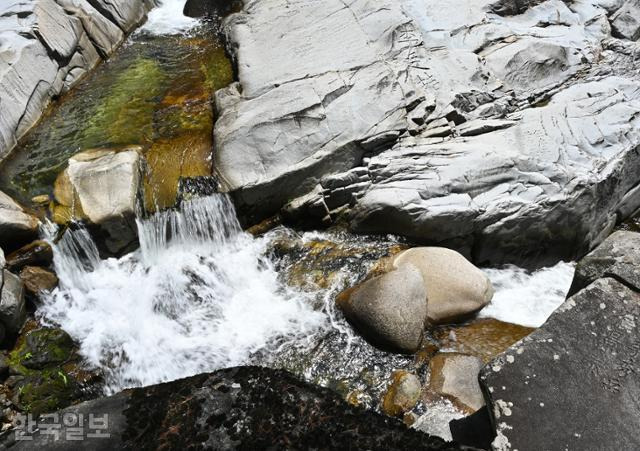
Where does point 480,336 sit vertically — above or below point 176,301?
below

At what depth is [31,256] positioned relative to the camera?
6.52 m

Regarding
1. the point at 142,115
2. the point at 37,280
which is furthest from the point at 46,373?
the point at 142,115

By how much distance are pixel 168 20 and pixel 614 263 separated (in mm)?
12522

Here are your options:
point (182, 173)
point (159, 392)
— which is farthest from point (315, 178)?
point (159, 392)

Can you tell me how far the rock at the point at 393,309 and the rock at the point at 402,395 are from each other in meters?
0.42

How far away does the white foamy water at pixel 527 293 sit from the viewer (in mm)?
6664

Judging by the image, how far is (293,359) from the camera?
5934 millimetres

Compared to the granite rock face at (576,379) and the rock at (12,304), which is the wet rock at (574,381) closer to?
the granite rock face at (576,379)

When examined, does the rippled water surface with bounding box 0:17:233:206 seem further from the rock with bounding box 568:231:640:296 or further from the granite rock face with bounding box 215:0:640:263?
the rock with bounding box 568:231:640:296

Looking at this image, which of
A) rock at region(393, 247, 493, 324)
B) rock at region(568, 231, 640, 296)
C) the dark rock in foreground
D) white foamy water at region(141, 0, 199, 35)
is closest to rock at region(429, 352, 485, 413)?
rock at region(393, 247, 493, 324)

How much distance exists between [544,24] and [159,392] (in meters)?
10.3

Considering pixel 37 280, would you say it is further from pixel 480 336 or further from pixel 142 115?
pixel 480 336

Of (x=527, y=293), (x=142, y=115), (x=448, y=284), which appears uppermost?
(x=142, y=115)

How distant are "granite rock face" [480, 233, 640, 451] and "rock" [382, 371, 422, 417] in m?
2.03
